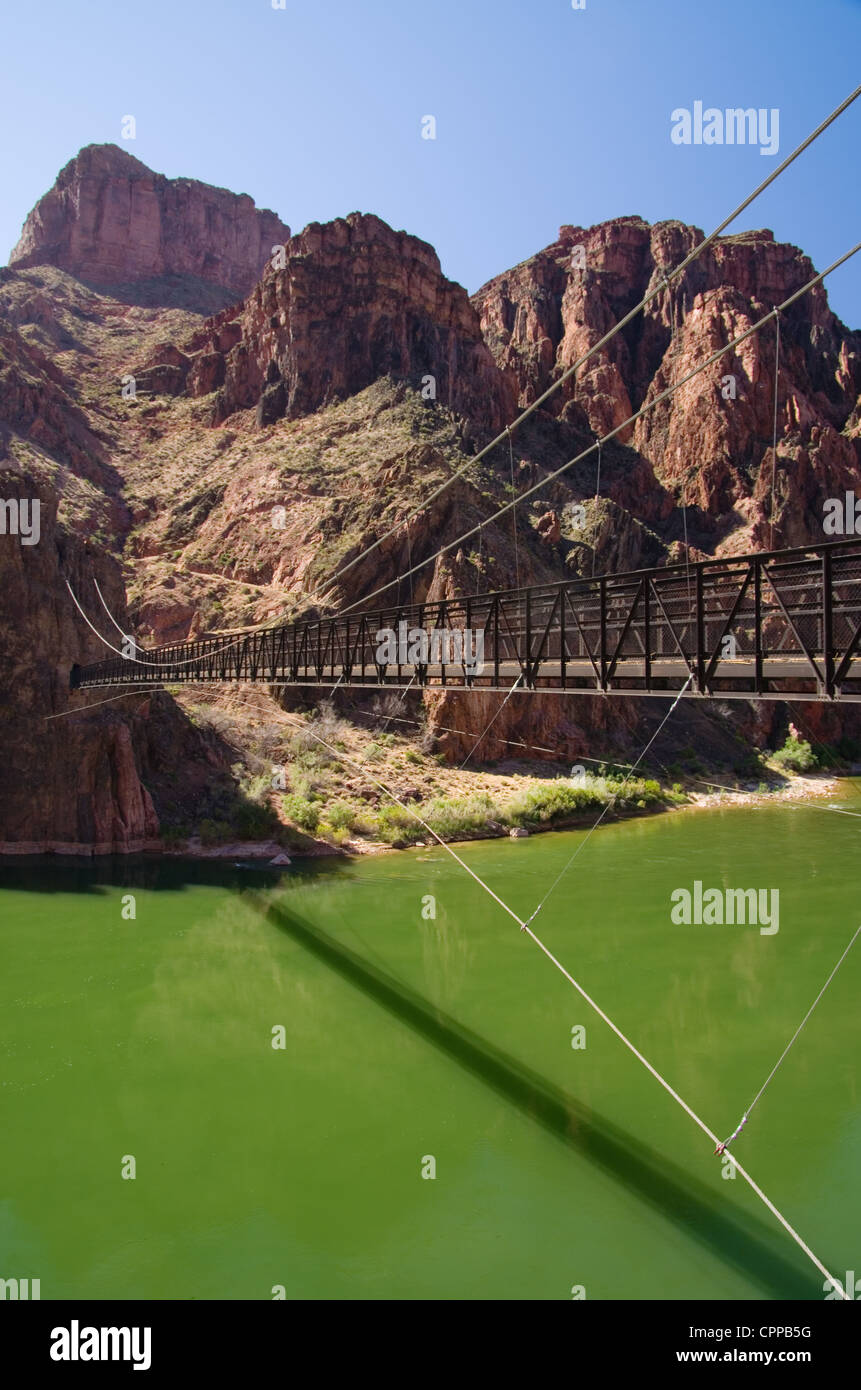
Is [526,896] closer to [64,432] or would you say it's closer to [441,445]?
[441,445]

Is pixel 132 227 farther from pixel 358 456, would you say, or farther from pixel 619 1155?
pixel 619 1155

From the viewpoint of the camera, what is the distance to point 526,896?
16812mm

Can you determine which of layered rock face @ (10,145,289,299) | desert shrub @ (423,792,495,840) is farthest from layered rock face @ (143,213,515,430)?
layered rock face @ (10,145,289,299)

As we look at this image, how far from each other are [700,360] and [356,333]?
2326 centimetres

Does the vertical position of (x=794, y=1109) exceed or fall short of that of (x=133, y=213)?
it falls short

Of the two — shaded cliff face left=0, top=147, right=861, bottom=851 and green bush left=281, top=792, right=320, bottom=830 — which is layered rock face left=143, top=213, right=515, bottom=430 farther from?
green bush left=281, top=792, right=320, bottom=830

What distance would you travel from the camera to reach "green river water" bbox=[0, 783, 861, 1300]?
6.69m

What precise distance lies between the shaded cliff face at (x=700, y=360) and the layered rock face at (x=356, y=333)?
10.6 meters

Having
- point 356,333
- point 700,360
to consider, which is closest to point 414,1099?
point 356,333

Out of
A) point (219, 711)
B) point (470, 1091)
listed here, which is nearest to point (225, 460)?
point (219, 711)

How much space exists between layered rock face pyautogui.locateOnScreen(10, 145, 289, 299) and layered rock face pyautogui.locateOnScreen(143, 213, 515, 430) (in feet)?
129
